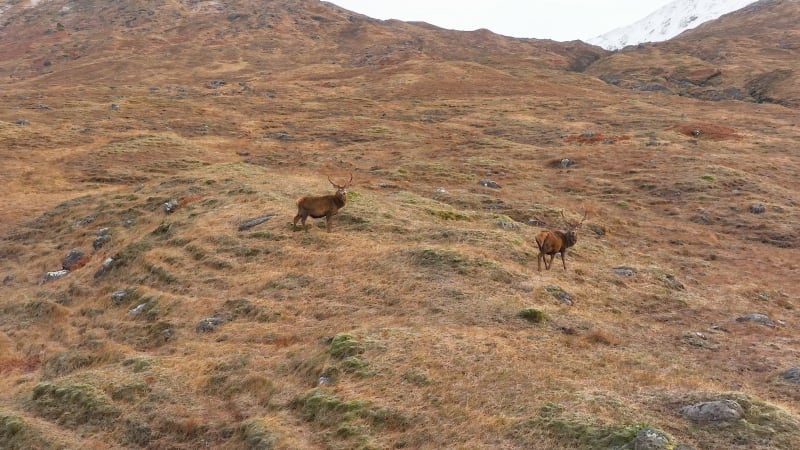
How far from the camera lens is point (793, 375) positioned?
12.9m

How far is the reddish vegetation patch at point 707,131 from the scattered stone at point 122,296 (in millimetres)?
52450

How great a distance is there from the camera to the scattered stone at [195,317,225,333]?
16.3m

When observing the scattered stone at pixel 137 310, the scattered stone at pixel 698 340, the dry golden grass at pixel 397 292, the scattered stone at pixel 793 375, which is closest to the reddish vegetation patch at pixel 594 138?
the dry golden grass at pixel 397 292

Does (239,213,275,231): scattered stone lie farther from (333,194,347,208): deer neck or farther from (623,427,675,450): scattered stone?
(623,427,675,450): scattered stone

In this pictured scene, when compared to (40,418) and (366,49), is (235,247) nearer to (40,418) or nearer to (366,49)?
(40,418)

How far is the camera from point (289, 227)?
76.0 feet

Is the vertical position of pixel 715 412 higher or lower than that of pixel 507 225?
higher

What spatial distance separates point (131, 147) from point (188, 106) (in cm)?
2165

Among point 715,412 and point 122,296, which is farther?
point 122,296

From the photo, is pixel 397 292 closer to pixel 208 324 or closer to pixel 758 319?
pixel 208 324

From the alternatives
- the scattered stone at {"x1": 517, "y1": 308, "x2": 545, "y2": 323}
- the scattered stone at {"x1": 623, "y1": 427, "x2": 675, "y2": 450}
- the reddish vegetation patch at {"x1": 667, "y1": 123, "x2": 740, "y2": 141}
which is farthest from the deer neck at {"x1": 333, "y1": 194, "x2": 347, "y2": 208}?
the reddish vegetation patch at {"x1": 667, "y1": 123, "x2": 740, "y2": 141}

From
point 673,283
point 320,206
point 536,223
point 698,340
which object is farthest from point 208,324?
point 536,223

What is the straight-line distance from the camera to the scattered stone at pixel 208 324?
16.3 m

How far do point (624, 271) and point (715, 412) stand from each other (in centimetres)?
1214
